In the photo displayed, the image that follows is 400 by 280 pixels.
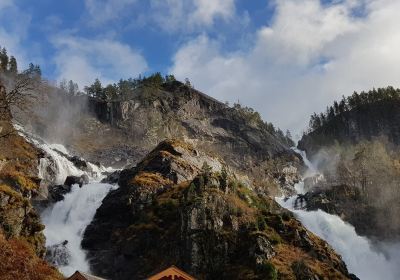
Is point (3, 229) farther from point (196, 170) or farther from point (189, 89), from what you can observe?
point (189, 89)

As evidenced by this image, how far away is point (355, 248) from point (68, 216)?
55.6 metres

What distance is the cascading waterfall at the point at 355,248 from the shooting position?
341 ft

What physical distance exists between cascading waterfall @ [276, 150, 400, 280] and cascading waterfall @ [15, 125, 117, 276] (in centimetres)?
4355

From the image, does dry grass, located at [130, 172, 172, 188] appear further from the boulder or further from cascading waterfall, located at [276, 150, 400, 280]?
cascading waterfall, located at [276, 150, 400, 280]

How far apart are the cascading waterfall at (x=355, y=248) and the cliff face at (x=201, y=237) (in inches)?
833

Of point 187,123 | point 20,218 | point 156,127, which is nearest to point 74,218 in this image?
point 20,218

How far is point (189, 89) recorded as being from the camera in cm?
19812

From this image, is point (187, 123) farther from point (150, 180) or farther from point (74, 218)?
point (74, 218)

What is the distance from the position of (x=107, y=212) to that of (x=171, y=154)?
20728 mm

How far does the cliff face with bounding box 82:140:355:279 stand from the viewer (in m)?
74.2

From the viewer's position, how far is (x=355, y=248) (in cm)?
10931

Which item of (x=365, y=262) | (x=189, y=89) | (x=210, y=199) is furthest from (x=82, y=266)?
(x=189, y=89)

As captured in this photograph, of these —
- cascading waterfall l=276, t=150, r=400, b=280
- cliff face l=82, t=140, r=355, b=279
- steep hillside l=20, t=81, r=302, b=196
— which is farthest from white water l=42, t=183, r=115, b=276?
steep hillside l=20, t=81, r=302, b=196

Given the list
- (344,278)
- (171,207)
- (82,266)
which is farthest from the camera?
(171,207)
